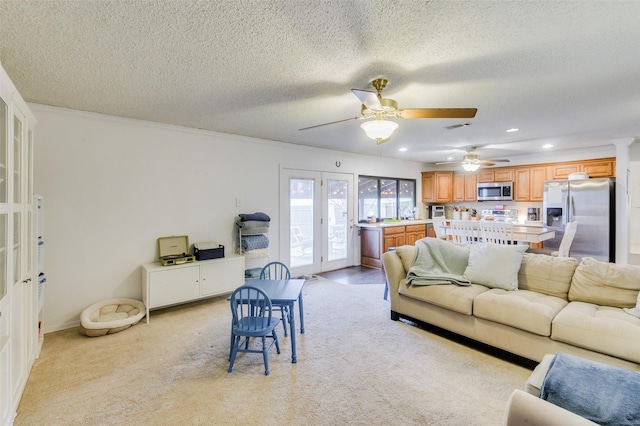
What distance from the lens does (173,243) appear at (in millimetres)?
3865

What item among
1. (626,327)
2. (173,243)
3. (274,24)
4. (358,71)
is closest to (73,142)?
(173,243)

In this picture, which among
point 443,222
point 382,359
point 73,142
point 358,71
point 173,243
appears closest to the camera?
point 358,71

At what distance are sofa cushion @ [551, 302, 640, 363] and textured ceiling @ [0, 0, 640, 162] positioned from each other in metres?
1.87

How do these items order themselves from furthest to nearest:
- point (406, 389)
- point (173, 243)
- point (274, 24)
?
point (173, 243), point (406, 389), point (274, 24)

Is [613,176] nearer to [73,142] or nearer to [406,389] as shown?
[406,389]

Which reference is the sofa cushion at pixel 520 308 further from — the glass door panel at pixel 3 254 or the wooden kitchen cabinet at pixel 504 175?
the wooden kitchen cabinet at pixel 504 175

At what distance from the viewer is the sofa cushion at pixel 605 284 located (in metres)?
2.38

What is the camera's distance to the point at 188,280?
3.65m

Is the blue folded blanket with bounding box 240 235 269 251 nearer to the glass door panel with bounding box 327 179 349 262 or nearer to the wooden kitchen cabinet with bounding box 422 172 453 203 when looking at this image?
the glass door panel with bounding box 327 179 349 262

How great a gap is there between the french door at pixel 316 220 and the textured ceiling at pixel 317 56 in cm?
179

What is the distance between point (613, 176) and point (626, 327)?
450 cm

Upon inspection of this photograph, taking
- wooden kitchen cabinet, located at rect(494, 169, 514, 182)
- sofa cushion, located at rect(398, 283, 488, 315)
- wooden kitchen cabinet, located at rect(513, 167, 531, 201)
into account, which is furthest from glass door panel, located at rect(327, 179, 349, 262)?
wooden kitchen cabinet, located at rect(513, 167, 531, 201)

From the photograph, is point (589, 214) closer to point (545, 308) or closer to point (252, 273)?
point (545, 308)

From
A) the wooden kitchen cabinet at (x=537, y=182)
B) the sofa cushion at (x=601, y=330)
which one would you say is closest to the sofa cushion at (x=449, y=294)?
the sofa cushion at (x=601, y=330)
